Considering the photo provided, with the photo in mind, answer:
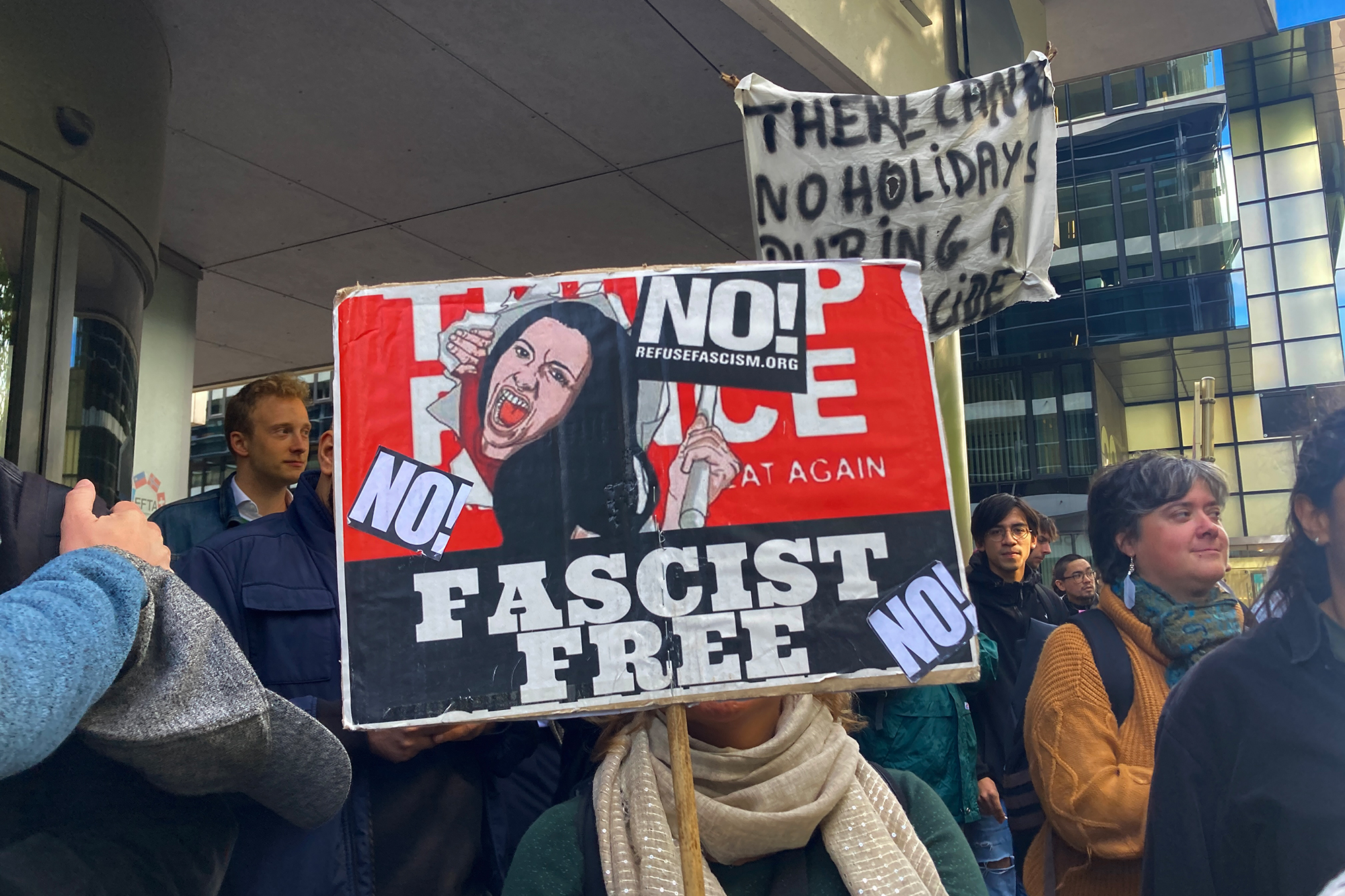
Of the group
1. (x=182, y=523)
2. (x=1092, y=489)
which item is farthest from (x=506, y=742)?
(x=182, y=523)

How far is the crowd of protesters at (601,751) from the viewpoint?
1.46m

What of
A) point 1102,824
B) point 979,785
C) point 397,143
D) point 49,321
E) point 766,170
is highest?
point 397,143

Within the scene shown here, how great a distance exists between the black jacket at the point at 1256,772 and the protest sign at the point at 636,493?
22.6 inches

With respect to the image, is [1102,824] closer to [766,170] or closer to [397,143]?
[766,170]

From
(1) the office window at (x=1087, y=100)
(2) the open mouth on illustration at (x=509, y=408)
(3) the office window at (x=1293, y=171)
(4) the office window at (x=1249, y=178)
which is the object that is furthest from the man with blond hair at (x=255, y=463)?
(3) the office window at (x=1293, y=171)

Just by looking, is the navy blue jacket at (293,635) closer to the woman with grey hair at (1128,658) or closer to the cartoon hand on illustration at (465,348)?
the cartoon hand on illustration at (465,348)

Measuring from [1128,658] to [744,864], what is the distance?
1.25m

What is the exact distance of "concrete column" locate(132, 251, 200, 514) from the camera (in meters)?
6.64

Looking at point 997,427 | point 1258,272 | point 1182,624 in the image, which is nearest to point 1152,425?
point 1258,272

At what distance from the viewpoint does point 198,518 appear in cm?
399

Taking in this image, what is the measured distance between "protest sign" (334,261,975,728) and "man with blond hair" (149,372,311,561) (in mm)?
2231

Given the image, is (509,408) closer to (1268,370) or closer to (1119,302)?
(1119,302)

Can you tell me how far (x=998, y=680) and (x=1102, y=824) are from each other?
1851 millimetres

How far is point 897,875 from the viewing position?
6.53 ft
